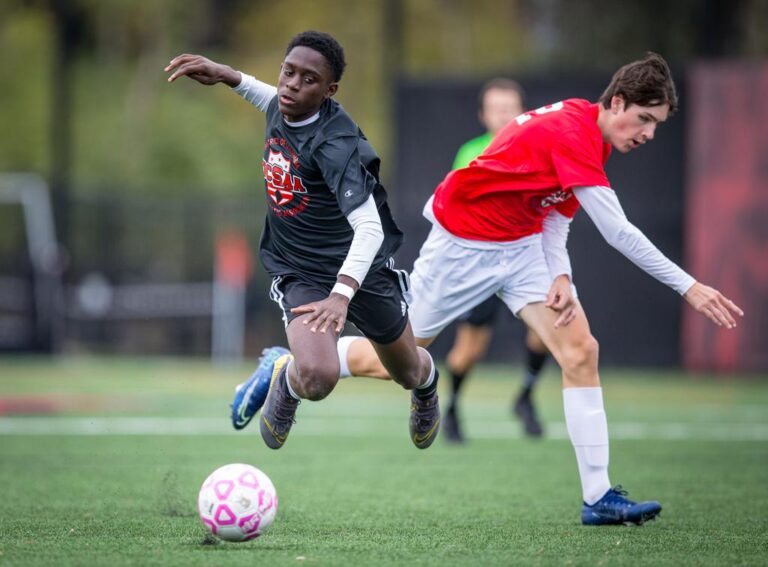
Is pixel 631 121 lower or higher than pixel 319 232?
higher

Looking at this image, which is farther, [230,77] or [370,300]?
[230,77]

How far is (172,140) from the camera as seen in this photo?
100.0 ft

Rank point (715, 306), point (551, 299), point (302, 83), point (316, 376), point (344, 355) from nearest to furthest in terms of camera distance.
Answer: point (715, 306), point (302, 83), point (316, 376), point (551, 299), point (344, 355)

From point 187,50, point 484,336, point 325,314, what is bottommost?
point 484,336

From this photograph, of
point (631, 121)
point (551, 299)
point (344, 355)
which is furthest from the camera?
point (344, 355)

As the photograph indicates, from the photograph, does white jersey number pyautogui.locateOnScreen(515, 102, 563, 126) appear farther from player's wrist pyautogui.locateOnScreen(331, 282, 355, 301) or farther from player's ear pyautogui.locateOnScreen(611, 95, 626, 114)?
player's wrist pyautogui.locateOnScreen(331, 282, 355, 301)

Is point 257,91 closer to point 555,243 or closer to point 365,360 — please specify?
point 365,360

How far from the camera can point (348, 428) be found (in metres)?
→ 10.8

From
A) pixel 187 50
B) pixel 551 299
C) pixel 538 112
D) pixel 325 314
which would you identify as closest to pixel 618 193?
pixel 538 112

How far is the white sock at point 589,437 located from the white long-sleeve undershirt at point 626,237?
713 millimetres

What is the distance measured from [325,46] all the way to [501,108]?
3712 millimetres

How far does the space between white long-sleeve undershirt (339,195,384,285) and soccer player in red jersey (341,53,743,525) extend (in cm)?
104

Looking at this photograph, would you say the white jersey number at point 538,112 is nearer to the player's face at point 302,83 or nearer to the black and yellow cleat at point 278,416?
the player's face at point 302,83

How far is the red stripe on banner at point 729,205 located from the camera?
1578cm
